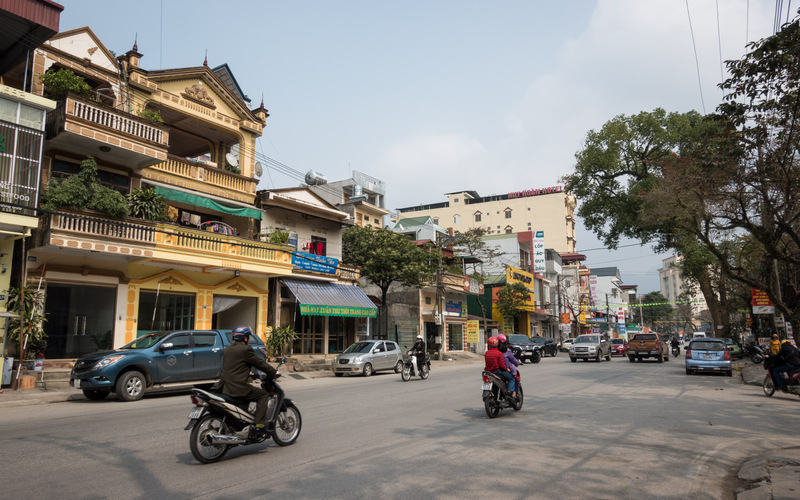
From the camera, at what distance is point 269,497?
5.03 meters

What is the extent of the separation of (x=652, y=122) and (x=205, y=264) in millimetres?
28875

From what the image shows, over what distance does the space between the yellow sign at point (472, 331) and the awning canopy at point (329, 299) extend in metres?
17.5

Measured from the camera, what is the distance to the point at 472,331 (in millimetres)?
43812

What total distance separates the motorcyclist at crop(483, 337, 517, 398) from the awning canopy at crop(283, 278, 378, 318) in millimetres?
14398

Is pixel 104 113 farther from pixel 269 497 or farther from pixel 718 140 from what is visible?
pixel 718 140

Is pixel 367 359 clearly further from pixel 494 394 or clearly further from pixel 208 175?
pixel 494 394

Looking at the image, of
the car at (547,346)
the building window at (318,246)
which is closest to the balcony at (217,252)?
the building window at (318,246)

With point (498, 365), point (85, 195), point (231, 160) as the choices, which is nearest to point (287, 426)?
point (498, 365)

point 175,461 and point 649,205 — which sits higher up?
point 649,205

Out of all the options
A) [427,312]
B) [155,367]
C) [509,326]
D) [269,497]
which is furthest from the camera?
[509,326]

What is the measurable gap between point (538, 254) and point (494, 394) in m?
52.9

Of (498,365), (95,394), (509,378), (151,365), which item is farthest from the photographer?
(151,365)

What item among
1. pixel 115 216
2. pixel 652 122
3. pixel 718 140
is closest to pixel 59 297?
pixel 115 216

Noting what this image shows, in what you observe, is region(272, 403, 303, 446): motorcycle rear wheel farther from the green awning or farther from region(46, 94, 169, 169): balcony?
the green awning
